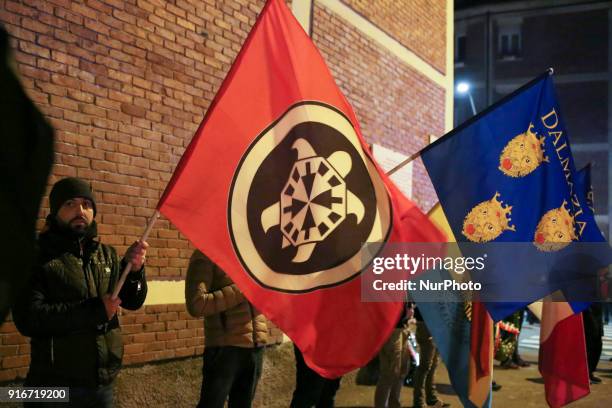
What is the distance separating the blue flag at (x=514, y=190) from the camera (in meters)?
3.83

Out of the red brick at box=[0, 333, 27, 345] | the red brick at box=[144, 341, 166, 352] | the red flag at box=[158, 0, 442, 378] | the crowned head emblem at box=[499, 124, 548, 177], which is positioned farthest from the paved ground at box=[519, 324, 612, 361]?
the red brick at box=[0, 333, 27, 345]

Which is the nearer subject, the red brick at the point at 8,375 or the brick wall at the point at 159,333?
the red brick at the point at 8,375

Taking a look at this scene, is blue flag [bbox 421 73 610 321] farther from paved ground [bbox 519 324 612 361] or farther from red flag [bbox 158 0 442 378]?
paved ground [bbox 519 324 612 361]

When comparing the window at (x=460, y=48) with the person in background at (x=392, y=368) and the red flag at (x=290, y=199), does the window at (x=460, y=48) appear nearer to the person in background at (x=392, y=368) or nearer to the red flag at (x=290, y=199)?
the person in background at (x=392, y=368)

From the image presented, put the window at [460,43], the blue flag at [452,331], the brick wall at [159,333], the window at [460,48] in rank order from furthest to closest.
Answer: the window at [460,48] < the window at [460,43] < the brick wall at [159,333] < the blue flag at [452,331]

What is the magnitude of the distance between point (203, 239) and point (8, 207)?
5.98 feet

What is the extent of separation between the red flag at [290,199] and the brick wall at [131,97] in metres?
1.66

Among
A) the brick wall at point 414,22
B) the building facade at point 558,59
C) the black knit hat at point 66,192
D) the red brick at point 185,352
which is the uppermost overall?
the building facade at point 558,59

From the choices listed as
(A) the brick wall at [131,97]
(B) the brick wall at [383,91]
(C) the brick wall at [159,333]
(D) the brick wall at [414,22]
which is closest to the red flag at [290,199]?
(A) the brick wall at [131,97]

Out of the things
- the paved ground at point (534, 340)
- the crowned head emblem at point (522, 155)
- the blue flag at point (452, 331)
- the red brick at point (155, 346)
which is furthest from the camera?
the paved ground at point (534, 340)

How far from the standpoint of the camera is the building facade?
25938mm

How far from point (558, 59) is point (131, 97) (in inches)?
A: 1024

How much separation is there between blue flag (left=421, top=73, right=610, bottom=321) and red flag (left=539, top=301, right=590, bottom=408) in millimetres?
791

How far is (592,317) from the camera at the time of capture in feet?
28.1
